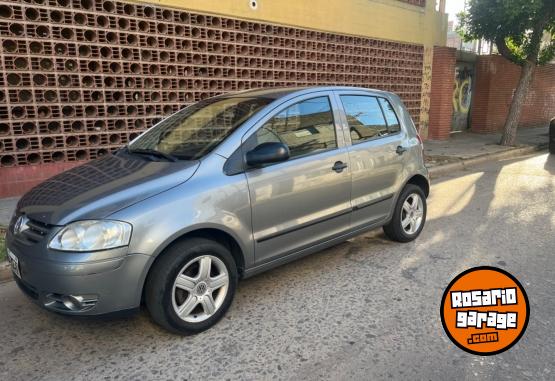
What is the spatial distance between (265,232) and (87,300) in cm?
131

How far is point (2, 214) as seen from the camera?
5.58m

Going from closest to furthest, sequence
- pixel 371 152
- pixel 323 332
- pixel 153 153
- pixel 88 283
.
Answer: pixel 88 283, pixel 323 332, pixel 153 153, pixel 371 152

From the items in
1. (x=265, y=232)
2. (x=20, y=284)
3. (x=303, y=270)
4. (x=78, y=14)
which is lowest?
(x=303, y=270)

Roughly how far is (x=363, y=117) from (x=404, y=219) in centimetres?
Answer: 129

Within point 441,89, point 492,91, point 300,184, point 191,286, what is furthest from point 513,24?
point 191,286

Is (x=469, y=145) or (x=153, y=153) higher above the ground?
(x=153, y=153)

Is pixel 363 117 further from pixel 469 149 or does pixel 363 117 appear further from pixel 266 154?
pixel 469 149

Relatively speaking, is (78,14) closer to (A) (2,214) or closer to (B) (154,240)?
(A) (2,214)

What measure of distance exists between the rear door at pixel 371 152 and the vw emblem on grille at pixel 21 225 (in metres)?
2.58

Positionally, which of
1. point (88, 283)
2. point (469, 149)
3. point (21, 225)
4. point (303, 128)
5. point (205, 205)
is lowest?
point (469, 149)

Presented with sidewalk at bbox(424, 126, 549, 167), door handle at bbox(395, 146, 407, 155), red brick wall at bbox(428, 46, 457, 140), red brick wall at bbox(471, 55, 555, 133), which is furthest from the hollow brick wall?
red brick wall at bbox(471, 55, 555, 133)

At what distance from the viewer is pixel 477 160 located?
10.4 m

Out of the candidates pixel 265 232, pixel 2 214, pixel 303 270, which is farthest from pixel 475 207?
pixel 2 214

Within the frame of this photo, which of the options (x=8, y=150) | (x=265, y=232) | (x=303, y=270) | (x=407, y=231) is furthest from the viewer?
(x=8, y=150)
